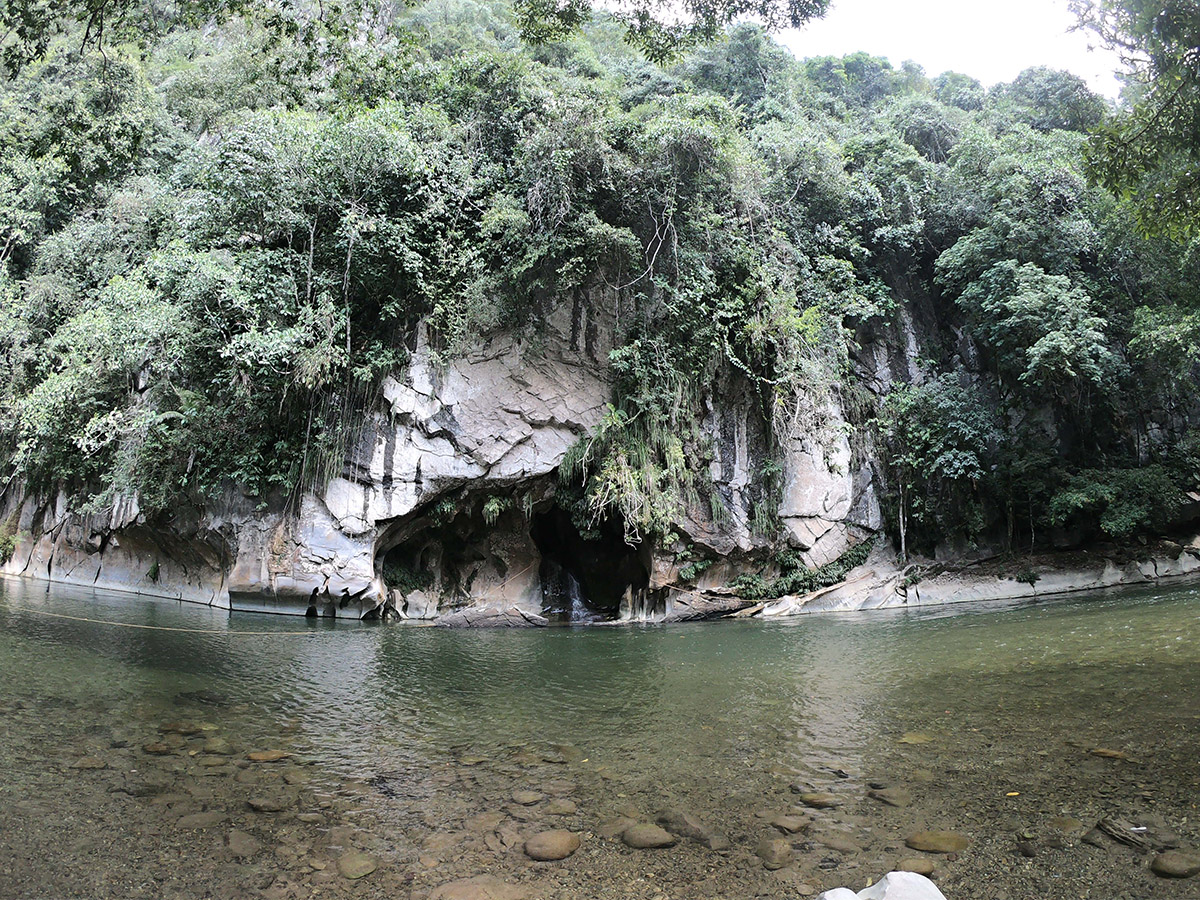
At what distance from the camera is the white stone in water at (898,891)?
2.28 meters

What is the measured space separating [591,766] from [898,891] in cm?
245

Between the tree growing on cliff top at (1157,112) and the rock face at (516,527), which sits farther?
the rock face at (516,527)

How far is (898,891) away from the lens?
7.53 feet

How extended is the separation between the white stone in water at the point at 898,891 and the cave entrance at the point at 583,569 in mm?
11562

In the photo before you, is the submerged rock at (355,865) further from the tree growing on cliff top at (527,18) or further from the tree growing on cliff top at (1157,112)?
the tree growing on cliff top at (1157,112)

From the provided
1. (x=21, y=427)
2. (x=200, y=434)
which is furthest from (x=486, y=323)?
(x=21, y=427)

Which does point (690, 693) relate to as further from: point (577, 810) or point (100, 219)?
point (100, 219)

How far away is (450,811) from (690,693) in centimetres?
326

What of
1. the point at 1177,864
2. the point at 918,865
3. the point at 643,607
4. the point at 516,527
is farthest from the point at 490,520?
the point at 1177,864

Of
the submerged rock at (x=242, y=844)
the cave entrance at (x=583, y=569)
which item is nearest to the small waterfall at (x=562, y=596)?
the cave entrance at (x=583, y=569)

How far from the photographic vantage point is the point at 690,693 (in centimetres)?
654

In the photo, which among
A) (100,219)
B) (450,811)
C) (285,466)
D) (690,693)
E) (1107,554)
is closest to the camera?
(450,811)

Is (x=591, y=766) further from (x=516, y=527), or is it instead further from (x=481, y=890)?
(x=516, y=527)

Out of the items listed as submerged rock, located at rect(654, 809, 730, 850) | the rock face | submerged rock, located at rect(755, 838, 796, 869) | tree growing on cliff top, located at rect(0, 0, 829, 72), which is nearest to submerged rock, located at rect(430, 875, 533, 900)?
submerged rock, located at rect(654, 809, 730, 850)
